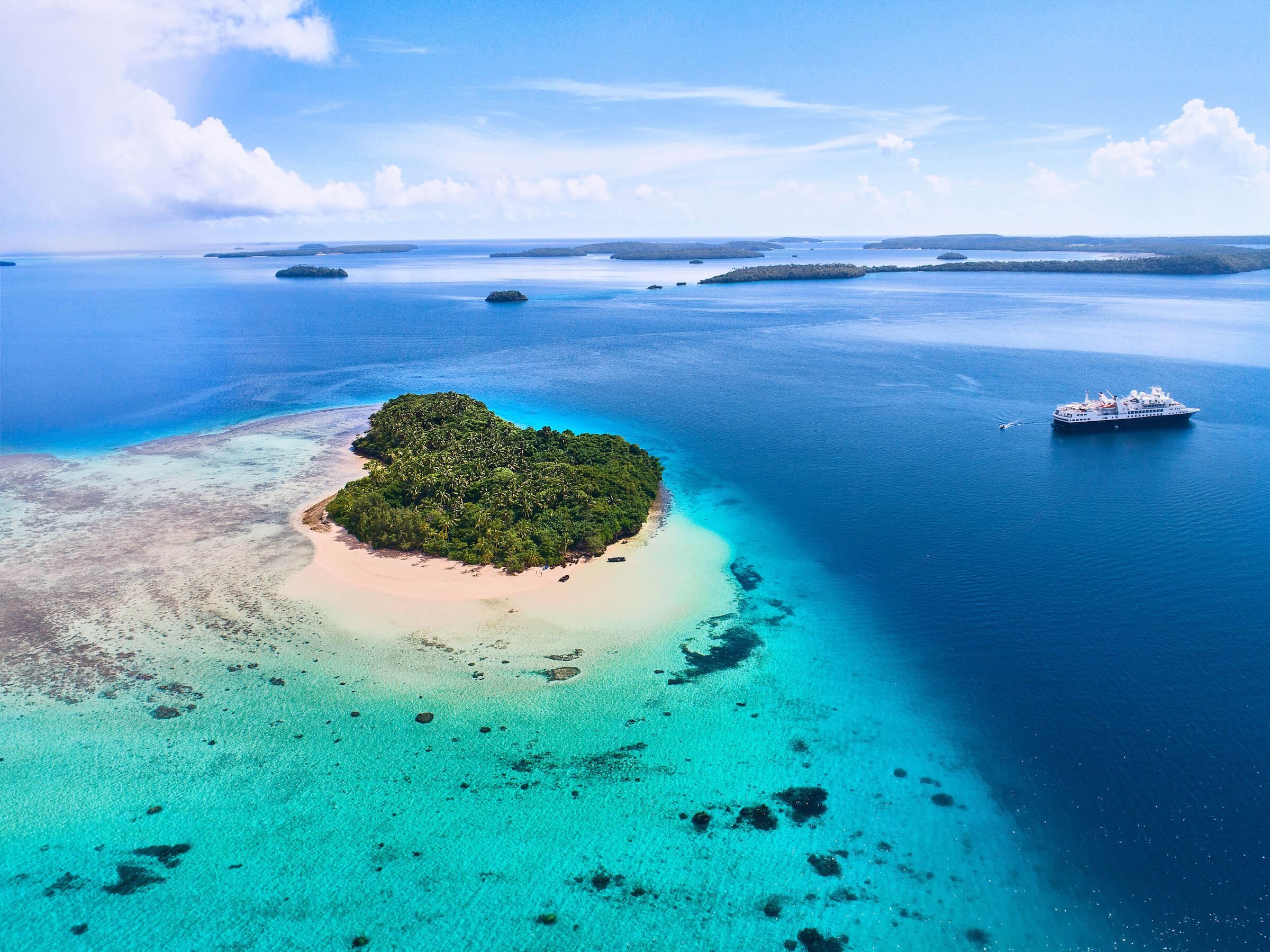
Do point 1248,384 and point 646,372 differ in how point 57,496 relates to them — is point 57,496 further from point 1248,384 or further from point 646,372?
point 1248,384

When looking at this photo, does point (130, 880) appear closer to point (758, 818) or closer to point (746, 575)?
point (758, 818)

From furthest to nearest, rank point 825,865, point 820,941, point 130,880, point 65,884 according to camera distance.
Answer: point 825,865, point 130,880, point 65,884, point 820,941

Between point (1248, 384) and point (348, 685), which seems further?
point (1248, 384)

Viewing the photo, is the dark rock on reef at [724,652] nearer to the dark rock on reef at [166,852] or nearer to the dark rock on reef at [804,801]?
the dark rock on reef at [804,801]

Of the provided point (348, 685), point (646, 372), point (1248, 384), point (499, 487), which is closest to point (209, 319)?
point (646, 372)

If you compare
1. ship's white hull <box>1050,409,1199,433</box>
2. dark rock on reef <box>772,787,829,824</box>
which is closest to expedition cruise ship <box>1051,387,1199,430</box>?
ship's white hull <box>1050,409,1199,433</box>

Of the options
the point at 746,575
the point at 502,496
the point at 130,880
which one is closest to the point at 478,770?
the point at 130,880
